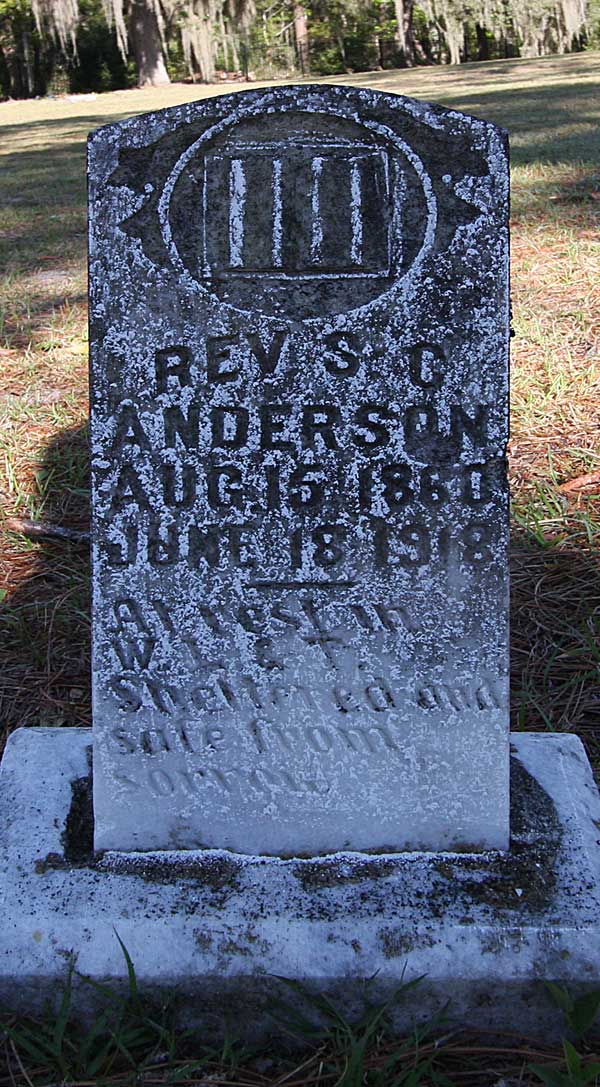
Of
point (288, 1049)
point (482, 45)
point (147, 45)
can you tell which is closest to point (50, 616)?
point (288, 1049)

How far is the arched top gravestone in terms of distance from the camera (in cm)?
149

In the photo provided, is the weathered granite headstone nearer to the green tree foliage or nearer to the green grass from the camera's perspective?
the green grass

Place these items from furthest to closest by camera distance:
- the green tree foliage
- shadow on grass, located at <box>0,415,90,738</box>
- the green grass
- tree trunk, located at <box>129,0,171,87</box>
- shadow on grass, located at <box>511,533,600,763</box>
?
tree trunk, located at <box>129,0,171,87</box>, the green tree foliage, shadow on grass, located at <box>0,415,90,738</box>, shadow on grass, located at <box>511,533,600,763</box>, the green grass

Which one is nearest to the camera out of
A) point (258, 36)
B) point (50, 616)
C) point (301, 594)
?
point (301, 594)

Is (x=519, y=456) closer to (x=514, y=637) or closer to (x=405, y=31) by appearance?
(x=514, y=637)

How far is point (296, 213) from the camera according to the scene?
1500 millimetres

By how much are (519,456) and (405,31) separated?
28031mm

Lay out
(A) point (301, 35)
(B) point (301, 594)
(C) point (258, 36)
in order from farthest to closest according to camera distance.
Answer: (A) point (301, 35)
(C) point (258, 36)
(B) point (301, 594)

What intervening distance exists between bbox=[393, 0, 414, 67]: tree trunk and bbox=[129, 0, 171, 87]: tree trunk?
616cm

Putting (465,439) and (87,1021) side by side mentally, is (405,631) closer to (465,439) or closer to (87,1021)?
(465,439)

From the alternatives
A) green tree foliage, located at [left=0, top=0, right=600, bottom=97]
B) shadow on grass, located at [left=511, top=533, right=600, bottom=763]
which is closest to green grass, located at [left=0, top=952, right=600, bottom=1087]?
shadow on grass, located at [left=511, top=533, right=600, bottom=763]

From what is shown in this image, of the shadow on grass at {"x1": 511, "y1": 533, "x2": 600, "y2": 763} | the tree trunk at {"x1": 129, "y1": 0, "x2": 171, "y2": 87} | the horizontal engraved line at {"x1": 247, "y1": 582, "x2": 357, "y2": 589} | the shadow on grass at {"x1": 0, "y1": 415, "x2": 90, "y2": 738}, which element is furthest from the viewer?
the tree trunk at {"x1": 129, "y1": 0, "x2": 171, "y2": 87}

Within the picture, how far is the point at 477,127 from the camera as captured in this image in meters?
1.46

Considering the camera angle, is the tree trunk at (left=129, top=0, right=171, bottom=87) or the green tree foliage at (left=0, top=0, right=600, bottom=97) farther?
the tree trunk at (left=129, top=0, right=171, bottom=87)
